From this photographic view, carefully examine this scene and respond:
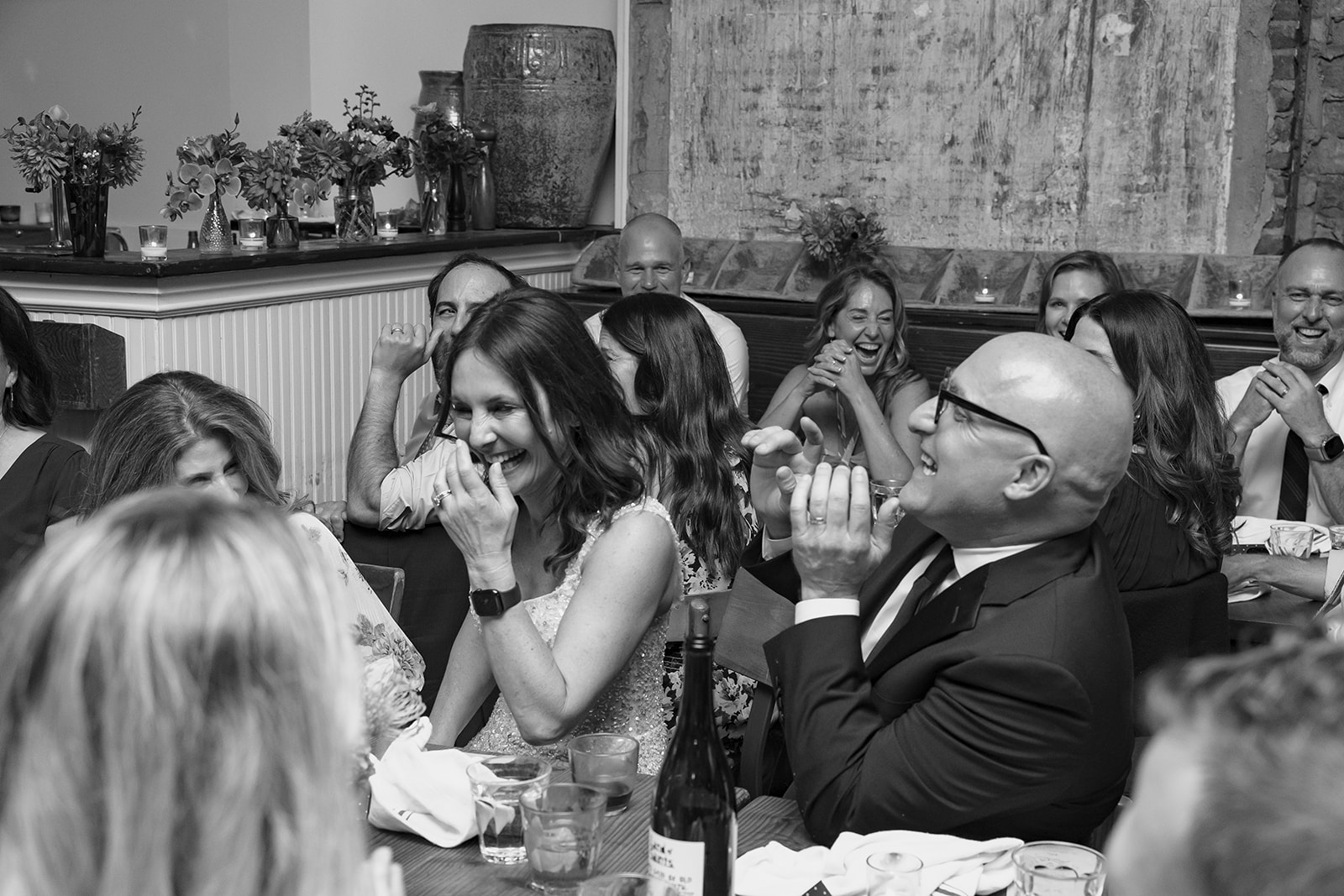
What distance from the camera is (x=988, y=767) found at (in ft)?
5.19

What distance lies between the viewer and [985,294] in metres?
5.13

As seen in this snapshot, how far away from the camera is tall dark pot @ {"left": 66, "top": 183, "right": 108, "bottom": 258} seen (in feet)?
13.1

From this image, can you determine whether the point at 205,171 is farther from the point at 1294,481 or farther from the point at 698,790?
the point at 698,790

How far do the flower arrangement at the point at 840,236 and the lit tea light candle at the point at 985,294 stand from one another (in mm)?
529

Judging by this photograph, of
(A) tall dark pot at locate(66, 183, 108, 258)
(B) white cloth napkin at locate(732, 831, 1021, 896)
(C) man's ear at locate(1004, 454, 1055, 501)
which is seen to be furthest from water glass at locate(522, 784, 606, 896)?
(A) tall dark pot at locate(66, 183, 108, 258)

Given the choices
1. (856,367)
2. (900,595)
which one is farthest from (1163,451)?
(856,367)

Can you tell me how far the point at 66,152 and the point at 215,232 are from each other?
0.49 m

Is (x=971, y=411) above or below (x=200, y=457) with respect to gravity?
above

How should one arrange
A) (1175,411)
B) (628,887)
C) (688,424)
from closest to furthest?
(628,887) → (1175,411) → (688,424)

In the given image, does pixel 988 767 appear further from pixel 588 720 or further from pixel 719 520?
pixel 719 520

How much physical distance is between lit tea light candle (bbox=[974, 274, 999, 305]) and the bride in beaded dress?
311 centimetres

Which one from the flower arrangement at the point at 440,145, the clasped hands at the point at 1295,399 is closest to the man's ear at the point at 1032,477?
the clasped hands at the point at 1295,399

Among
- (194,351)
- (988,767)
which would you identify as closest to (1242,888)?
(988,767)

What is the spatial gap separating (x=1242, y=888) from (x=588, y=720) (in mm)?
1620
